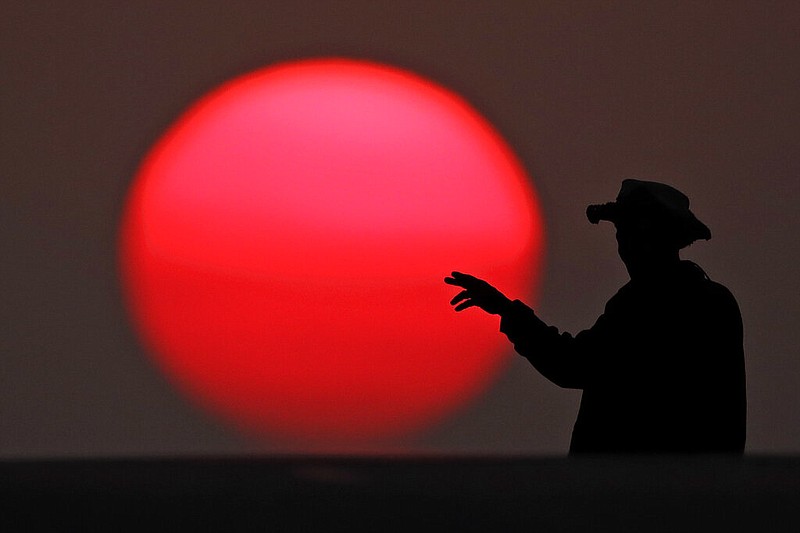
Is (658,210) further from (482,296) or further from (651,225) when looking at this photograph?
(482,296)

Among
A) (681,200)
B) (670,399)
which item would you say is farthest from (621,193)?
(670,399)

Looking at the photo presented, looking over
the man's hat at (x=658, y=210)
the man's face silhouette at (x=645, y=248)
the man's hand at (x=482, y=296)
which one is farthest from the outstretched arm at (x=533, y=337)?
the man's hat at (x=658, y=210)

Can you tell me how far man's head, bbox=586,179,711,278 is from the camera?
3.56 meters

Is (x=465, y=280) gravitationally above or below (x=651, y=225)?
below

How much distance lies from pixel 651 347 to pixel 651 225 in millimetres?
475

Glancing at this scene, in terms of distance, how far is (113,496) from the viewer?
1.06m

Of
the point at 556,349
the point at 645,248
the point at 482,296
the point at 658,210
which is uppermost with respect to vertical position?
the point at 658,210

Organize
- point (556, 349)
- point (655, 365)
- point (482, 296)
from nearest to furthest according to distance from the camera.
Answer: point (655, 365) → point (556, 349) → point (482, 296)

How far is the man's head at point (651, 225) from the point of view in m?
3.56

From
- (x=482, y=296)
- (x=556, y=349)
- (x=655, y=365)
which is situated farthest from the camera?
(x=482, y=296)

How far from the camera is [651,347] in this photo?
3266mm

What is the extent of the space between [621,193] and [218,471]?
105 inches

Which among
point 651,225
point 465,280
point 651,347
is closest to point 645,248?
point 651,225

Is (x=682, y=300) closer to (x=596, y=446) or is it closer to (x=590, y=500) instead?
(x=596, y=446)
